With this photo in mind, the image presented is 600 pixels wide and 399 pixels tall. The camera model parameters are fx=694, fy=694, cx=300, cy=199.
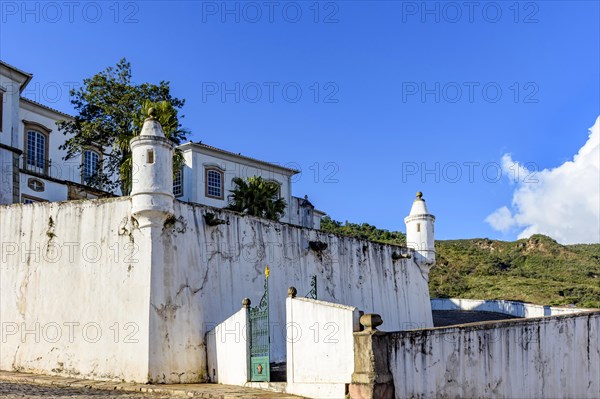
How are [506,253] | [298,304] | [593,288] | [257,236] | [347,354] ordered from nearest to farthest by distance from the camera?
[347,354]
[298,304]
[257,236]
[593,288]
[506,253]

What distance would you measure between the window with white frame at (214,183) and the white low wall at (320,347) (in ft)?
69.4

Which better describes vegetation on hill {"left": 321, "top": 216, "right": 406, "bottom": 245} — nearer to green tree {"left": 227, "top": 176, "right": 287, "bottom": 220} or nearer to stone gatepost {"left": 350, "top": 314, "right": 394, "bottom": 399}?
green tree {"left": 227, "top": 176, "right": 287, "bottom": 220}

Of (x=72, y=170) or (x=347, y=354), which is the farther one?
(x=72, y=170)

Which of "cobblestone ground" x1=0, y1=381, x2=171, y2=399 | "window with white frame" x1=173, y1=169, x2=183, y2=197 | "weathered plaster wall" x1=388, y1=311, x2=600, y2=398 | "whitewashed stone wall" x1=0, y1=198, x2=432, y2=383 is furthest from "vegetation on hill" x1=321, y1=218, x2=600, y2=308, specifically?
"cobblestone ground" x1=0, y1=381, x2=171, y2=399

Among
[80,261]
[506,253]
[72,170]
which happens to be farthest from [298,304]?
[506,253]

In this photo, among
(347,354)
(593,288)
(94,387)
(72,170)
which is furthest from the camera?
(593,288)

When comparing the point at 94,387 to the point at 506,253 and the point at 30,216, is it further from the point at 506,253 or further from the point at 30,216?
the point at 506,253

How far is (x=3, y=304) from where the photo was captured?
1487 cm

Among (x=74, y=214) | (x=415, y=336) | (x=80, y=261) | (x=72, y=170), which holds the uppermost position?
(x=72, y=170)

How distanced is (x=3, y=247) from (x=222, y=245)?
15.7ft

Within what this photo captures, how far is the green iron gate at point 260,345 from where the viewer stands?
40.1 ft

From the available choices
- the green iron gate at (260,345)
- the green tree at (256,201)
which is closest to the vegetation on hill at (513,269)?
the green tree at (256,201)

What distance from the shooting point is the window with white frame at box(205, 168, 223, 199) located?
32.5 metres

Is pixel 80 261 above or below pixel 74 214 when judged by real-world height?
below
